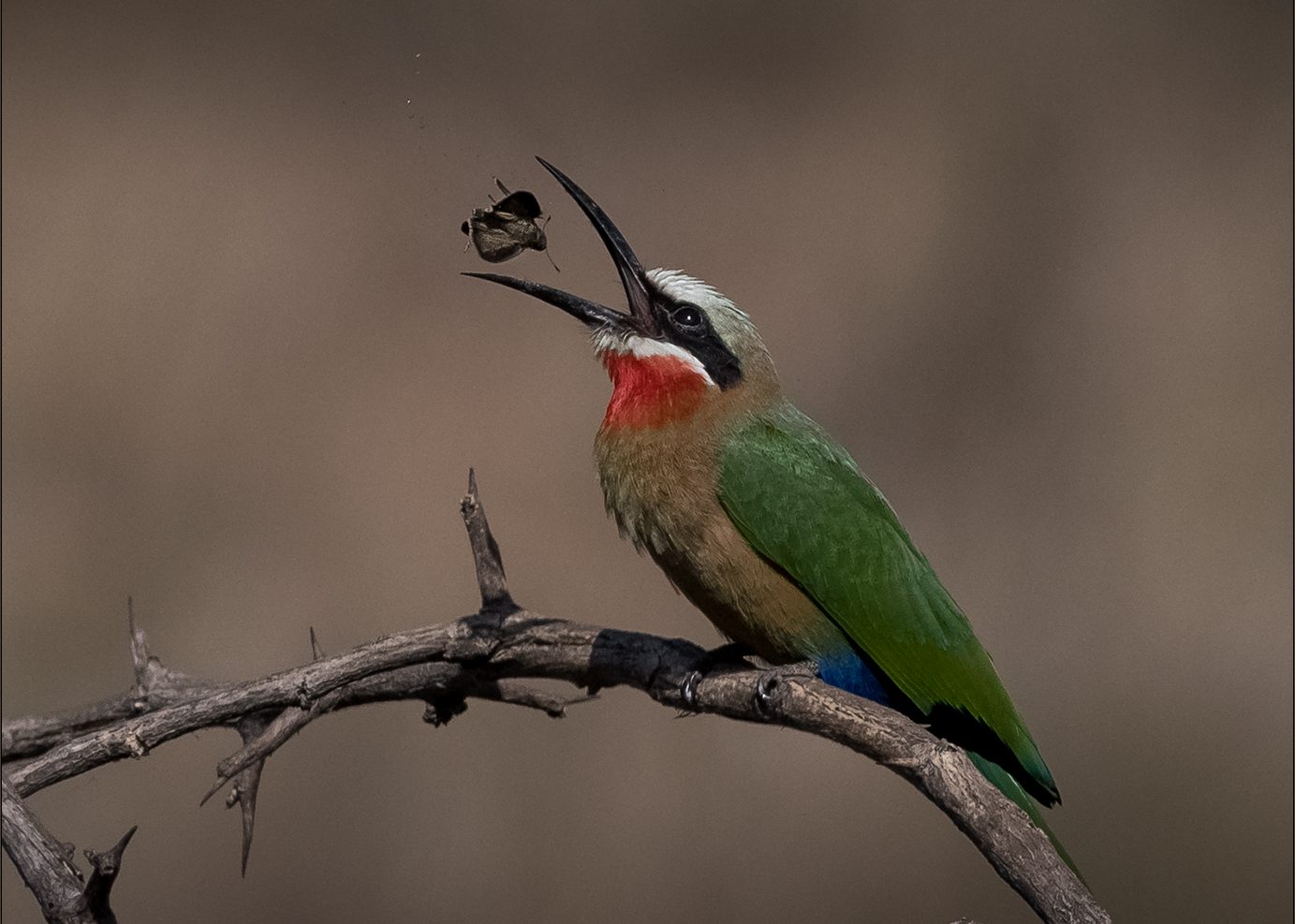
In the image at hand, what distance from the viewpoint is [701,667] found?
2672mm

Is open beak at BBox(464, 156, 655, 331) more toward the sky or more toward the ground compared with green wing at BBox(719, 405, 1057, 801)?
more toward the sky

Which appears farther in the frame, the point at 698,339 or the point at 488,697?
the point at 698,339

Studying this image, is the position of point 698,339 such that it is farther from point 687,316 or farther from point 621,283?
point 621,283

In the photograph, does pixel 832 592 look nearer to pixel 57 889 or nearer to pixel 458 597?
pixel 57 889

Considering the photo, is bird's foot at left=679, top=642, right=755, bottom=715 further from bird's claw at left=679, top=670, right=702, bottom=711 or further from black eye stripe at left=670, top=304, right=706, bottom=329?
black eye stripe at left=670, top=304, right=706, bottom=329

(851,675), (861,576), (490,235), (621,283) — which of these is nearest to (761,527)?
(861,576)

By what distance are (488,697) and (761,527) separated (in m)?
0.61

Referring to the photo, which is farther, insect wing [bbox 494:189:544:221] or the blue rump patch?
the blue rump patch

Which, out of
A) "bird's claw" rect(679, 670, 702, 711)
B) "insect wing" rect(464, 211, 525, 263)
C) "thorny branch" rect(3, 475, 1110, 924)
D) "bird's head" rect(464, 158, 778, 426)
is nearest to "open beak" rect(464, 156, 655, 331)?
"bird's head" rect(464, 158, 778, 426)

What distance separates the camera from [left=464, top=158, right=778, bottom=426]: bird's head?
293 cm

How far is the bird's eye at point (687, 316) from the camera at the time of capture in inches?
118

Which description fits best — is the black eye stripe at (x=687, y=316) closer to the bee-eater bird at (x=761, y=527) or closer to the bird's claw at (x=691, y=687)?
the bee-eater bird at (x=761, y=527)

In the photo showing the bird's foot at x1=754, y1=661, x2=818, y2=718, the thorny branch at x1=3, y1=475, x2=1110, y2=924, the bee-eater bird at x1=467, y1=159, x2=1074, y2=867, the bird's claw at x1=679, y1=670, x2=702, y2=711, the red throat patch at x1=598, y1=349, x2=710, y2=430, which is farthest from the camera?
the red throat patch at x1=598, y1=349, x2=710, y2=430

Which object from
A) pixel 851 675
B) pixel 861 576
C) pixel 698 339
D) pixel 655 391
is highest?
pixel 698 339
